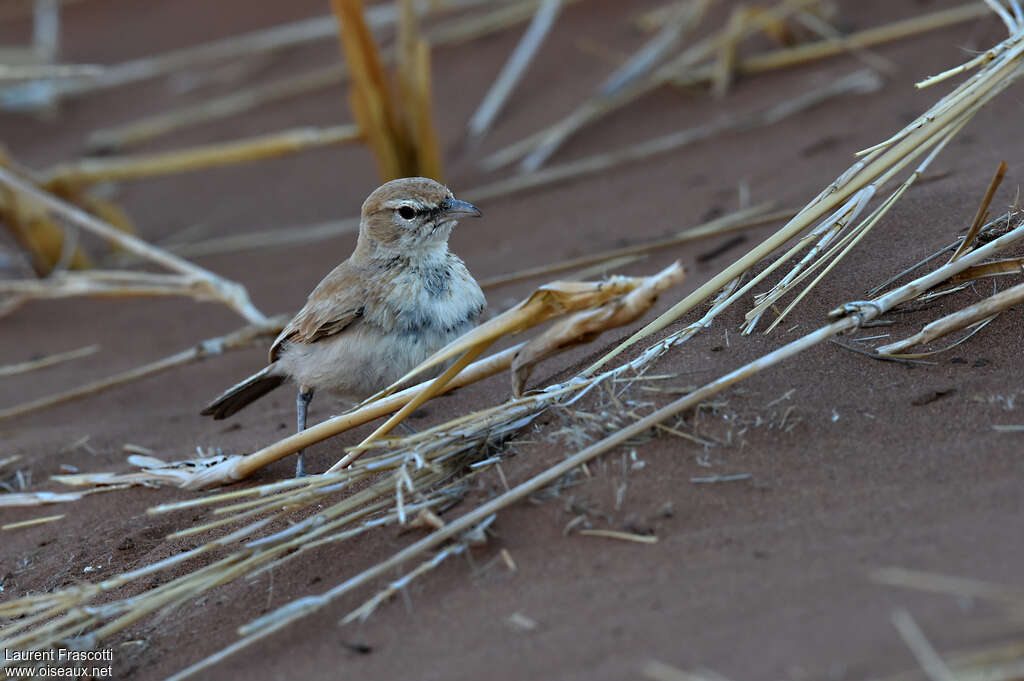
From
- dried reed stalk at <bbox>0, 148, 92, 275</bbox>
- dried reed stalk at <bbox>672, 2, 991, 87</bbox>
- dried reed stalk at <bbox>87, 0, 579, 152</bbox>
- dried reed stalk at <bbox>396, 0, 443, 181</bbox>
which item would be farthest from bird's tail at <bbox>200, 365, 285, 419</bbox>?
dried reed stalk at <bbox>87, 0, 579, 152</bbox>

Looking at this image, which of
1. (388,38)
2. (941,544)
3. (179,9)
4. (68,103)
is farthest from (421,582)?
(179,9)

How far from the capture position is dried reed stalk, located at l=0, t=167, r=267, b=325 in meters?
5.46

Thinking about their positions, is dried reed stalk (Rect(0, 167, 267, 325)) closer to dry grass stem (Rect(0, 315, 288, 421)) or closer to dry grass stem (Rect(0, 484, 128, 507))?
dry grass stem (Rect(0, 315, 288, 421))

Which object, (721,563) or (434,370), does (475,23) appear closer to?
(434,370)

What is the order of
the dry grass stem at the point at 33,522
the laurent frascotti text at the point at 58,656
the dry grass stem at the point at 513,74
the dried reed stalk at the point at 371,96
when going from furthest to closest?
1. the dry grass stem at the point at 513,74
2. the dried reed stalk at the point at 371,96
3. the dry grass stem at the point at 33,522
4. the laurent frascotti text at the point at 58,656

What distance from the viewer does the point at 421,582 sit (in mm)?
2762

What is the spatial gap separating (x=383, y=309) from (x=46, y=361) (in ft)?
9.19

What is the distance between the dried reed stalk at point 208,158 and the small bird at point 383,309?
2.15m

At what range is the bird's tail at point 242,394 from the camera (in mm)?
4611

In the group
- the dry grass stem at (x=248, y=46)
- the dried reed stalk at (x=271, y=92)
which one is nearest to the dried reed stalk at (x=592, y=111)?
the dried reed stalk at (x=271, y=92)

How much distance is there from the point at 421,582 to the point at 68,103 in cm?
1055

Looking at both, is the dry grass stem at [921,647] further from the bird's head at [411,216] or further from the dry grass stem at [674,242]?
the bird's head at [411,216]

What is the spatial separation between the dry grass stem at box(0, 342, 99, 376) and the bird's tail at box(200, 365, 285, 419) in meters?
1.75

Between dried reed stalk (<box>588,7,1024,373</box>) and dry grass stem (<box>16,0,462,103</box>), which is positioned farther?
dry grass stem (<box>16,0,462,103</box>)
